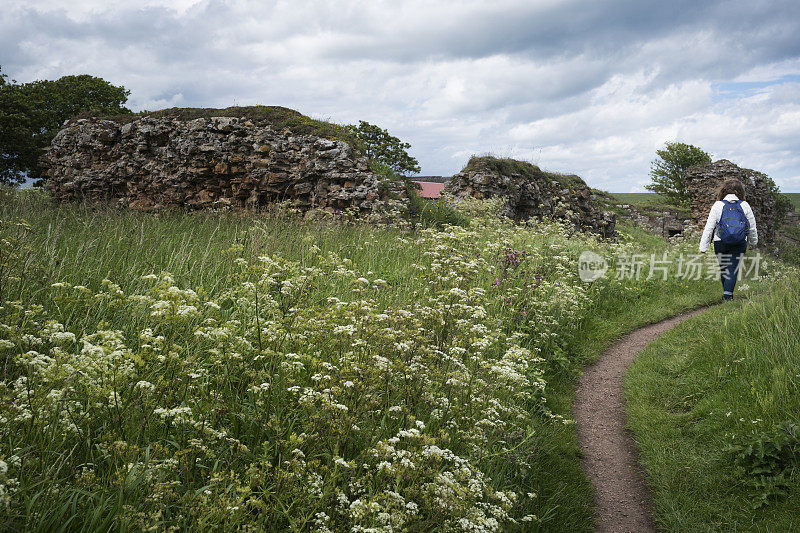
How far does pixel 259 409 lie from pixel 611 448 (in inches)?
163

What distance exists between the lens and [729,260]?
33.3 feet

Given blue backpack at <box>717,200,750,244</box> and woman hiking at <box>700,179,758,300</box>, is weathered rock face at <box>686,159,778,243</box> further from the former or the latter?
blue backpack at <box>717,200,750,244</box>

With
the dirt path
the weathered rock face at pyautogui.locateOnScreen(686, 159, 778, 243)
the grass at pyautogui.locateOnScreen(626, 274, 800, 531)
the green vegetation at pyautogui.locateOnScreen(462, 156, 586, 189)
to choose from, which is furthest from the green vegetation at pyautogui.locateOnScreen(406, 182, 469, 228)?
the weathered rock face at pyautogui.locateOnScreen(686, 159, 778, 243)

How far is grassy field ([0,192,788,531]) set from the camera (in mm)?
2379

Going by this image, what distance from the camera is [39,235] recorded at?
717 centimetres

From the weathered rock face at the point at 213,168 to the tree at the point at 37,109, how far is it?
17588mm

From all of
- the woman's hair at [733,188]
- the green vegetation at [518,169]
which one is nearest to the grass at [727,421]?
the woman's hair at [733,188]

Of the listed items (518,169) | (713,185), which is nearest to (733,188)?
(518,169)

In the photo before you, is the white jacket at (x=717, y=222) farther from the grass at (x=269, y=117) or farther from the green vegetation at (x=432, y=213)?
the grass at (x=269, y=117)

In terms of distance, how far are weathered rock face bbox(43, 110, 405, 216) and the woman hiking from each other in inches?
298

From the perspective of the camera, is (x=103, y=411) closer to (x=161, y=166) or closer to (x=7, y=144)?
(x=161, y=166)

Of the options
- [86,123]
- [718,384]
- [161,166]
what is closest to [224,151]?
[161,166]

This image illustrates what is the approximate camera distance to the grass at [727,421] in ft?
13.4

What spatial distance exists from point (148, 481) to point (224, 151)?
12.8m
